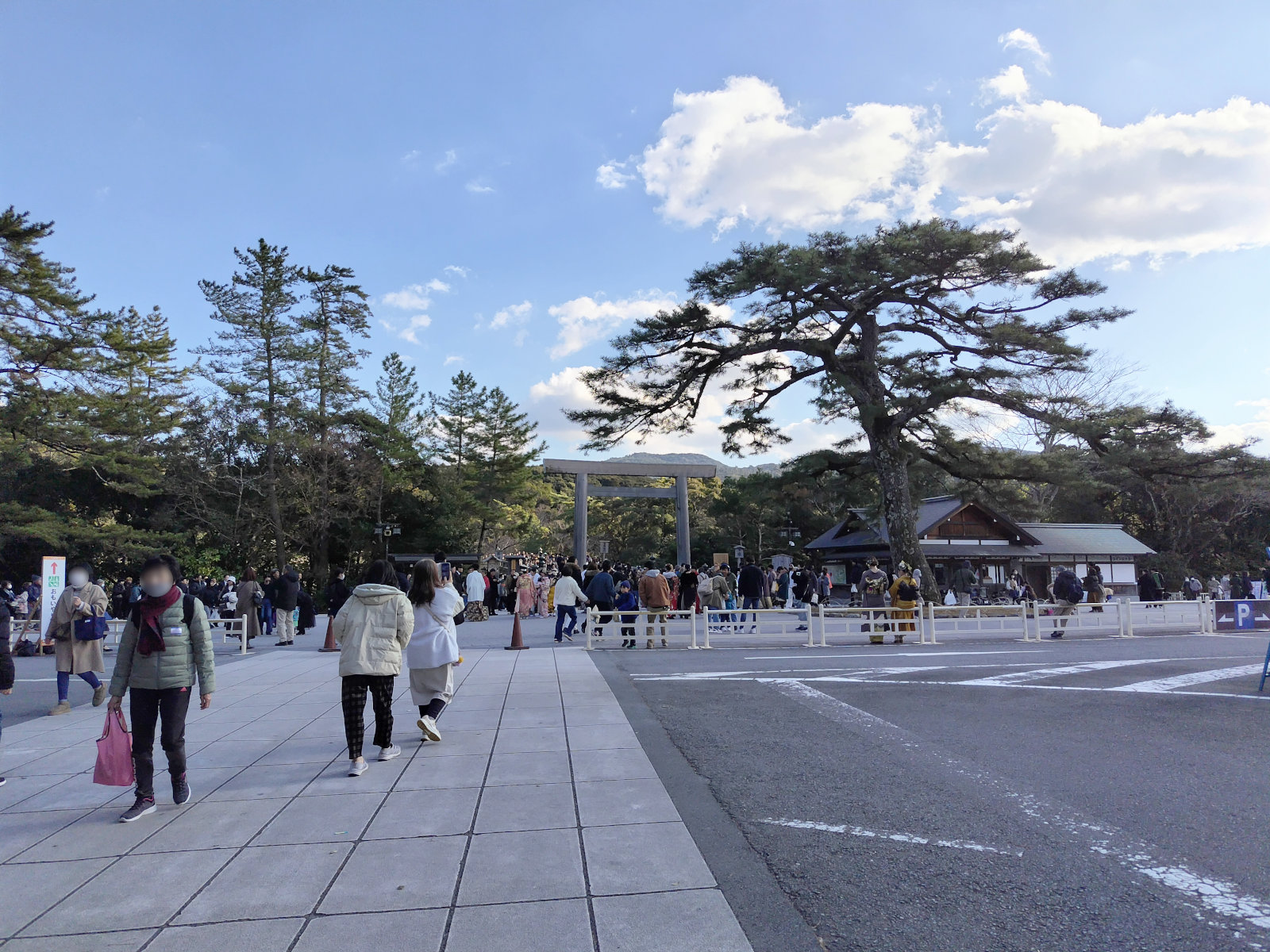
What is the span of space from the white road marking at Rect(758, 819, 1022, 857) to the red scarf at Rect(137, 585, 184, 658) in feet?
11.9

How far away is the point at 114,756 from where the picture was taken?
4.61 meters

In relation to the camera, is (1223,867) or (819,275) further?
(819,275)

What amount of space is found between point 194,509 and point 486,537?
13944mm

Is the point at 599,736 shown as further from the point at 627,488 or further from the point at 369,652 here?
the point at 627,488

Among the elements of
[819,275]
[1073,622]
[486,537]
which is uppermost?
[819,275]

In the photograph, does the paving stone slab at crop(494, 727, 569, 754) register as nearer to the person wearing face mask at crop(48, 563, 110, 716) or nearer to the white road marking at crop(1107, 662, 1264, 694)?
the person wearing face mask at crop(48, 563, 110, 716)

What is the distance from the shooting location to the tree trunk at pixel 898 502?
23250 millimetres

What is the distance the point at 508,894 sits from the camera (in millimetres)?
3453

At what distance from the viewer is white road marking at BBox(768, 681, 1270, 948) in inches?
128

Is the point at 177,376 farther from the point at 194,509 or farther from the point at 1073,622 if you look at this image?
the point at 1073,622

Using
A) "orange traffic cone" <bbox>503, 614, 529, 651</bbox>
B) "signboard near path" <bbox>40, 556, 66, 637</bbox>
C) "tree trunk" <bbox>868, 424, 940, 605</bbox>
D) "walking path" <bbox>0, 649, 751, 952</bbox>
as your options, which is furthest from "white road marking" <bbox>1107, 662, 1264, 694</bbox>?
"signboard near path" <bbox>40, 556, 66, 637</bbox>

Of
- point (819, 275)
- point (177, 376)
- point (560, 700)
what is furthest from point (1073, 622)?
point (177, 376)

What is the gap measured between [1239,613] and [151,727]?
19.4 meters

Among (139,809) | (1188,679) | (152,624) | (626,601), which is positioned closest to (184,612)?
(152,624)
